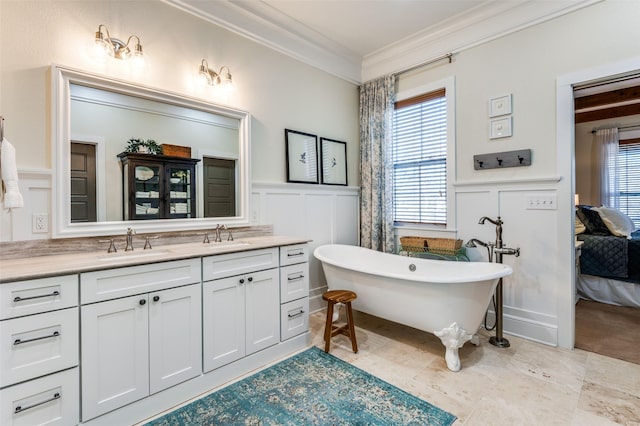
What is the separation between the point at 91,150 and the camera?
6.73 ft

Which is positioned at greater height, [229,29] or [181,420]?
[229,29]

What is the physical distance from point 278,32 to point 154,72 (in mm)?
1342

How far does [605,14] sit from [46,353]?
4202 mm

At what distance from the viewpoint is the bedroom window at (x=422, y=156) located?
3316mm

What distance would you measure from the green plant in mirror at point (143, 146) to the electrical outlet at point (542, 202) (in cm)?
314

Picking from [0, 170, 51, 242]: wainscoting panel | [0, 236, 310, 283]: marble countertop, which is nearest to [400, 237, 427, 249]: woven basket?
[0, 236, 310, 283]: marble countertop

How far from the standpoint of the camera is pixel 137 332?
1.69 metres

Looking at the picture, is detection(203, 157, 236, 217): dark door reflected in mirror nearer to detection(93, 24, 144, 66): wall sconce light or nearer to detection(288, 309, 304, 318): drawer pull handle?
detection(93, 24, 144, 66): wall sconce light

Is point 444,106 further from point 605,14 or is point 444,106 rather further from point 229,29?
point 229,29

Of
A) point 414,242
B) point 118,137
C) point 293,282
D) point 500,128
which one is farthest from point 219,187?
point 500,128

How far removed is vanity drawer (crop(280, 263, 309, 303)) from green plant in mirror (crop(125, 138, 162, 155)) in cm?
134

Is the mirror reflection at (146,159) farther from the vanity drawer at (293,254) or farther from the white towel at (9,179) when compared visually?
the vanity drawer at (293,254)

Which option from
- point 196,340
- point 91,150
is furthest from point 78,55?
point 196,340

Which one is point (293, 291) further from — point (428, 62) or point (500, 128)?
point (428, 62)
